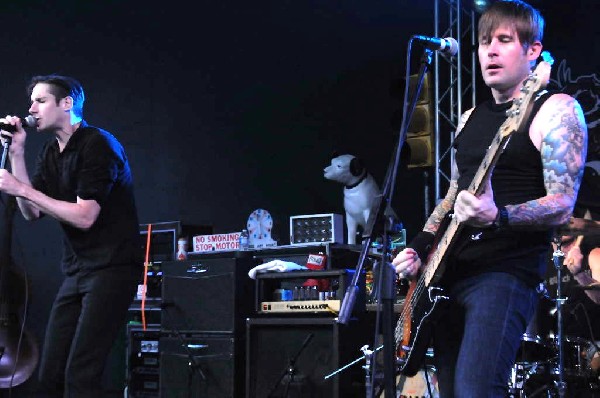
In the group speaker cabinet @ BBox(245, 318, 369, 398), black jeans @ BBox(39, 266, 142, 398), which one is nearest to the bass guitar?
black jeans @ BBox(39, 266, 142, 398)

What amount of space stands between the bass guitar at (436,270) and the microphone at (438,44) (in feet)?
1.50

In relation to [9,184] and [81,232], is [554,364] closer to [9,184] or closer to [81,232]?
[81,232]

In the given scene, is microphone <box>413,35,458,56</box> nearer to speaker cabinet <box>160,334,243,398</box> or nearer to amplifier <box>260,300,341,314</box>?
amplifier <box>260,300,341,314</box>

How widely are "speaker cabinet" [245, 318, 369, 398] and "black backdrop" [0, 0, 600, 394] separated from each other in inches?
90.5

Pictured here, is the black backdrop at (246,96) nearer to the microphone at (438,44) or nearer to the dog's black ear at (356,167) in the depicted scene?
the dog's black ear at (356,167)

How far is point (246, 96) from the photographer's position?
325 inches

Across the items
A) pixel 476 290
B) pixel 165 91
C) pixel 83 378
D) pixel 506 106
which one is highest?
pixel 165 91

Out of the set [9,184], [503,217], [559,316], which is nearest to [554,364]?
[559,316]

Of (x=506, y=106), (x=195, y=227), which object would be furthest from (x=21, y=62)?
(x=506, y=106)

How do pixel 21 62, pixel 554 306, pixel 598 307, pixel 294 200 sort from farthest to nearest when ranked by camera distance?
pixel 294 200, pixel 21 62, pixel 598 307, pixel 554 306

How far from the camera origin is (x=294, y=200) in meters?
8.26

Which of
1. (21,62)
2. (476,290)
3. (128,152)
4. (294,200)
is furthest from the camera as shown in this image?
(294,200)

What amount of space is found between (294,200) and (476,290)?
587 centimetres

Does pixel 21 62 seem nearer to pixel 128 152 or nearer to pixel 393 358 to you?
pixel 128 152
